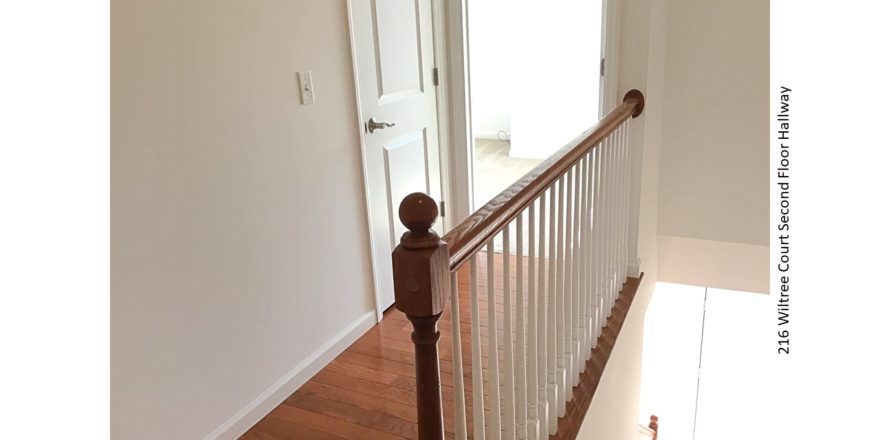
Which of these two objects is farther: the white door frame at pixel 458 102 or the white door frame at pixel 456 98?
the white door frame at pixel 458 102

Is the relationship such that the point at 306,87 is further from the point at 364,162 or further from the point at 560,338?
the point at 560,338

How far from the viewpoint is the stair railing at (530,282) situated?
100 cm

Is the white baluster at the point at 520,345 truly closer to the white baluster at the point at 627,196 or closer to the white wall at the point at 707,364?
the white baluster at the point at 627,196

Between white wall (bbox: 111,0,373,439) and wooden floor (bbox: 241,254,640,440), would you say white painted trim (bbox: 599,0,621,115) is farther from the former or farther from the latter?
white wall (bbox: 111,0,373,439)

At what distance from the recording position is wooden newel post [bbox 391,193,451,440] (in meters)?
0.96

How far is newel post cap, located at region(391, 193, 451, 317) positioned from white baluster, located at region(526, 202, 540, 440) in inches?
20.6

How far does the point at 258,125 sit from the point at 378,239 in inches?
36.5

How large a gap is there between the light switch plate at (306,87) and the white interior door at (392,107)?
0.97 feet

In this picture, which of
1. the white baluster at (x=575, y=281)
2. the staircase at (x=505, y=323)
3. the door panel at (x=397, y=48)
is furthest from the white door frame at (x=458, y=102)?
the white baluster at (x=575, y=281)

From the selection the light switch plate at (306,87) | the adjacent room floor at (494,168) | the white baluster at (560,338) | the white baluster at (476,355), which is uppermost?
the light switch plate at (306,87)

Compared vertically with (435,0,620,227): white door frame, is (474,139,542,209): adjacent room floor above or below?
below

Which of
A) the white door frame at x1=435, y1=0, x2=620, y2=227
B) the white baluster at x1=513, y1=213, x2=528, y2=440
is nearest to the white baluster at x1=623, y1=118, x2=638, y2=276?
the white door frame at x1=435, y1=0, x2=620, y2=227
